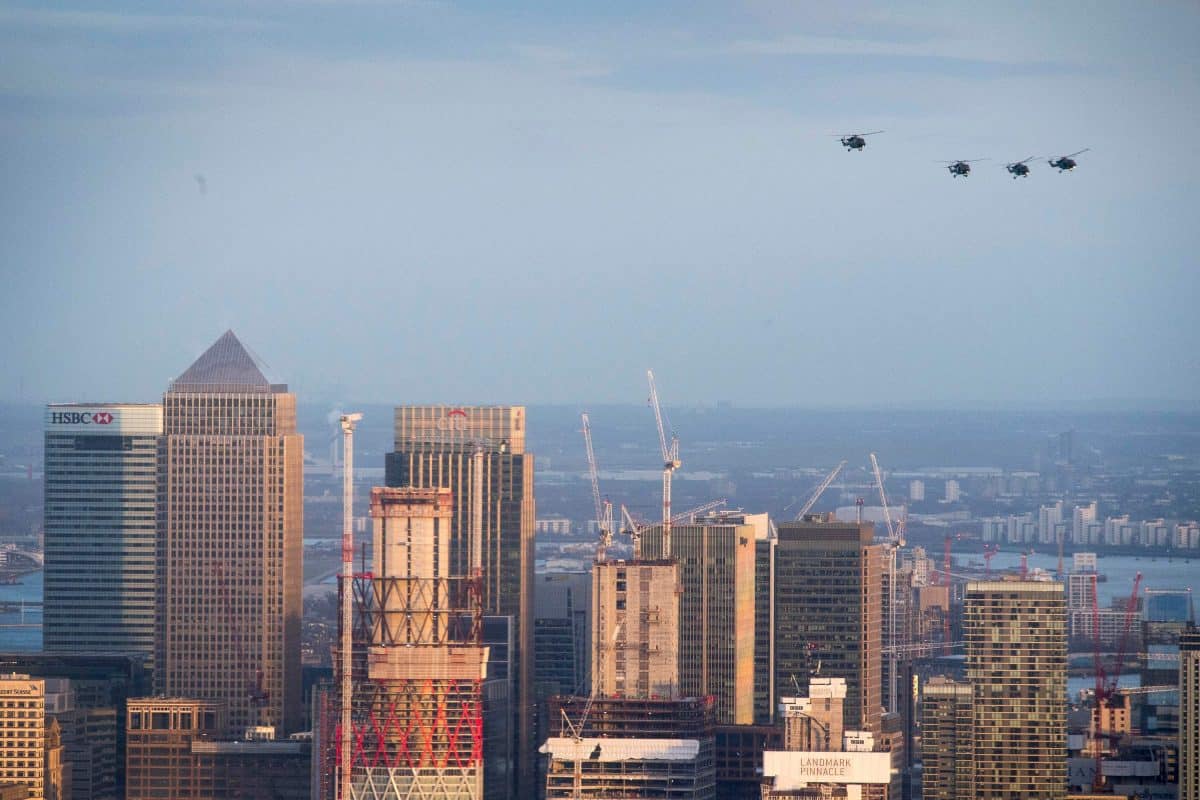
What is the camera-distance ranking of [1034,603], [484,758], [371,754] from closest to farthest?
[371,754] → [484,758] → [1034,603]

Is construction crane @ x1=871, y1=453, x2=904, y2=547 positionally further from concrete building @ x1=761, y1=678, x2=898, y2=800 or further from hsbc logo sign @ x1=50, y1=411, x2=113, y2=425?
concrete building @ x1=761, y1=678, x2=898, y2=800

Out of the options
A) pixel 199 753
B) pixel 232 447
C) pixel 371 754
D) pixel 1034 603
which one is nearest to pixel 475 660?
pixel 371 754

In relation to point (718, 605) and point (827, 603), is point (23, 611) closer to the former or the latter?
point (718, 605)

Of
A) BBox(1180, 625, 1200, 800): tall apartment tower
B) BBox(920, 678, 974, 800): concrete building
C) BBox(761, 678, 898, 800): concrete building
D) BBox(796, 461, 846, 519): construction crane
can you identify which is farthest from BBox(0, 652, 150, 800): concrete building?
BBox(1180, 625, 1200, 800): tall apartment tower

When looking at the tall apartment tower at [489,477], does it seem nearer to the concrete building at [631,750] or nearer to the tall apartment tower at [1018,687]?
the concrete building at [631,750]

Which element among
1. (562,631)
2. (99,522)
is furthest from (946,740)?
(99,522)

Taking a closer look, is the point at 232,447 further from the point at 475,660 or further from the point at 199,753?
the point at 475,660

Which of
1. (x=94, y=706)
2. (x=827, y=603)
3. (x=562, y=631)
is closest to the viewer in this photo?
(x=94, y=706)
